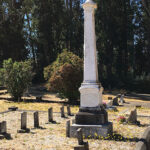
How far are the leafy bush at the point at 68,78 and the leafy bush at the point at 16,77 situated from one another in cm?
317

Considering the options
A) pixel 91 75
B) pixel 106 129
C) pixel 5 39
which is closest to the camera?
pixel 106 129

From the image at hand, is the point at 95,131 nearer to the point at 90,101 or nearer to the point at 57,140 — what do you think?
the point at 90,101

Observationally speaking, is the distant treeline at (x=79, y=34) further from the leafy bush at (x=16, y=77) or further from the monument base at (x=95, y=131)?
the monument base at (x=95, y=131)

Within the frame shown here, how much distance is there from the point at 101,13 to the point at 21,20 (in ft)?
46.2

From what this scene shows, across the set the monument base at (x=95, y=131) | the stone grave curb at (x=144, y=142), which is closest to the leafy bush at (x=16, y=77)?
the monument base at (x=95, y=131)

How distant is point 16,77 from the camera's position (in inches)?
859

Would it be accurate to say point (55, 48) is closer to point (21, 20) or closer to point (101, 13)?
point (21, 20)

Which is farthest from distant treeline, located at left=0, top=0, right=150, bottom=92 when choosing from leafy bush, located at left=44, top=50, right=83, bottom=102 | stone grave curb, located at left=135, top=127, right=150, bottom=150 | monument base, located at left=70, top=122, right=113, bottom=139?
stone grave curb, located at left=135, top=127, right=150, bottom=150

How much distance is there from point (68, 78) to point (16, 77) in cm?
561

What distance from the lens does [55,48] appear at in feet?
134

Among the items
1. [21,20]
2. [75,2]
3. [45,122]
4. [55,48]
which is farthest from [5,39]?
[45,122]

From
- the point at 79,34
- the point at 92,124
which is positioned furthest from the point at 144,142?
the point at 79,34

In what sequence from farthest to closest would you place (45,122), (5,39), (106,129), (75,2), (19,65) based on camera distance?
(75,2), (5,39), (19,65), (45,122), (106,129)

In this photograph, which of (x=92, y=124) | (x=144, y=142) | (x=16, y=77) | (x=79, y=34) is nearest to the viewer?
(x=144, y=142)
